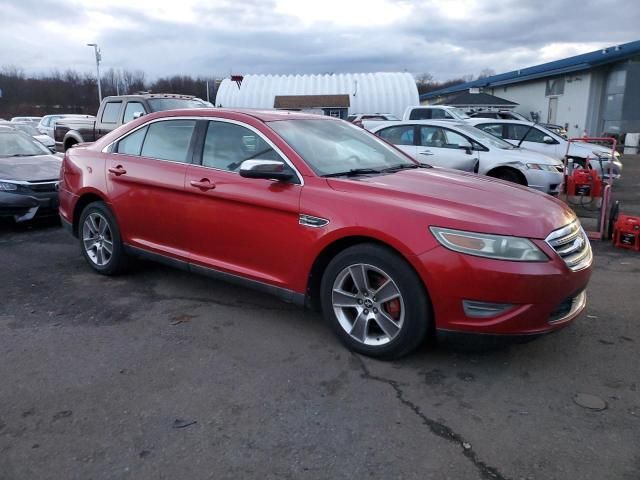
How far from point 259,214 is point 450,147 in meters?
6.75

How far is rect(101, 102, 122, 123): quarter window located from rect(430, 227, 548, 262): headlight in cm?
1079

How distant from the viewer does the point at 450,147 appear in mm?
9922

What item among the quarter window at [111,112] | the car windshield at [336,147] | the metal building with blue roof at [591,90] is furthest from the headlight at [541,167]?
the metal building with blue roof at [591,90]

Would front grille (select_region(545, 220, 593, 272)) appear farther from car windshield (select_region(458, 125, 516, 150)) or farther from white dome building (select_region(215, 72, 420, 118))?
white dome building (select_region(215, 72, 420, 118))

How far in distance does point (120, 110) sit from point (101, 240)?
7599 mm

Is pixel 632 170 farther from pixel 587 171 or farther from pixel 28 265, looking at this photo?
pixel 28 265

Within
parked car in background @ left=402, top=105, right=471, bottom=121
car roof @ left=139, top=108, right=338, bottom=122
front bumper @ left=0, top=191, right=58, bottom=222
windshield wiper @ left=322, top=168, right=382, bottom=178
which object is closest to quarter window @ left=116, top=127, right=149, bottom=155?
car roof @ left=139, top=108, right=338, bottom=122

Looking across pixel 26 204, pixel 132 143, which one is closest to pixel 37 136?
pixel 26 204

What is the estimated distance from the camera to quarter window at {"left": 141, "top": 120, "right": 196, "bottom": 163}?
4.66m

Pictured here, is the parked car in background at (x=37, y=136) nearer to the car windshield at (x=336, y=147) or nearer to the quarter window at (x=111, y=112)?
the quarter window at (x=111, y=112)

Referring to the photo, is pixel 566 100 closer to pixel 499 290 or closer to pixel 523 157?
pixel 523 157

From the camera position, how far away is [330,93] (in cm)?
3900

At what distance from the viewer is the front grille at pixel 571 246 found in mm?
3322

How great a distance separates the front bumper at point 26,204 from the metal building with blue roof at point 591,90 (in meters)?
24.2
